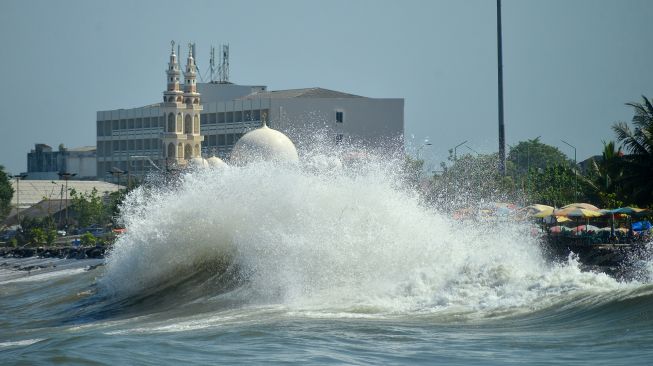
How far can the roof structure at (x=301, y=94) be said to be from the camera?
115963mm

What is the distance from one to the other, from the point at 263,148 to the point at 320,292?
178ft

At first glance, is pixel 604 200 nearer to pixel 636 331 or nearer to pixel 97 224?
pixel 636 331

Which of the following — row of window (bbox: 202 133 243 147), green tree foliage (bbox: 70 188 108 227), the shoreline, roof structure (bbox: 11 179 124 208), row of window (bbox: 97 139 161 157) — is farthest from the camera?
row of window (bbox: 97 139 161 157)

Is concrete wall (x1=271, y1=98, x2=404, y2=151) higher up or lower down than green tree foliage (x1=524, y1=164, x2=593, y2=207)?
higher up

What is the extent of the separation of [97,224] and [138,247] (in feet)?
230

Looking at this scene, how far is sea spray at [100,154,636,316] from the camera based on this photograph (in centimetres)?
2233

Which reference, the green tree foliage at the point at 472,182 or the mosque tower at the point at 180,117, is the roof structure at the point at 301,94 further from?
the green tree foliage at the point at 472,182

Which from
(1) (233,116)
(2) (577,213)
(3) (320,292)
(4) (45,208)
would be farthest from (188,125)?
(3) (320,292)

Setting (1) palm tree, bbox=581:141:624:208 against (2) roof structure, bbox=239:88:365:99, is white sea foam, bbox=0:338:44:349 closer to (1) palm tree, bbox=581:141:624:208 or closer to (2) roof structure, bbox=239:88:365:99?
(1) palm tree, bbox=581:141:624:208

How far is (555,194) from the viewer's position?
6919cm

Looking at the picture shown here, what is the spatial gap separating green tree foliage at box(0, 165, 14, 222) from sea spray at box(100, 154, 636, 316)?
76.7 m

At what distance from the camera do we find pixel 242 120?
115m

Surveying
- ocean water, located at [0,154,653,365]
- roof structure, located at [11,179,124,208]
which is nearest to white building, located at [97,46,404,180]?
roof structure, located at [11,179,124,208]

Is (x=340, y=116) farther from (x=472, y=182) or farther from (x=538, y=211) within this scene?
(x=538, y=211)
